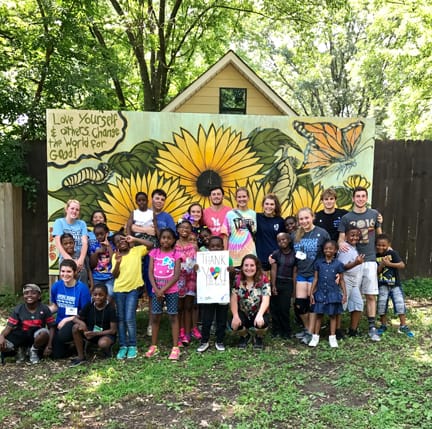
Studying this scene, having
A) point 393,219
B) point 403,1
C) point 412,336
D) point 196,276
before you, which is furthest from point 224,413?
point 403,1

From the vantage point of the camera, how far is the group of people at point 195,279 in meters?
4.78

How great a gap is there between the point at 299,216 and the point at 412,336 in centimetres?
203

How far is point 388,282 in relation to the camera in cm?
545

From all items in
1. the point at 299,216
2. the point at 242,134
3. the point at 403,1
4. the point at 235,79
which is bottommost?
the point at 299,216

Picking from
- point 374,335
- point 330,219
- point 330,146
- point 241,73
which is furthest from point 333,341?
point 241,73

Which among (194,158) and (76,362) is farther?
(194,158)

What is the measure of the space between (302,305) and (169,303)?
1.57 metres

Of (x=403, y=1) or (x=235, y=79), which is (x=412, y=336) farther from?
(x=403, y=1)

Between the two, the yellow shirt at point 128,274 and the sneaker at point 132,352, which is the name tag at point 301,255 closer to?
the yellow shirt at point 128,274

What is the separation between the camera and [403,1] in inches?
485

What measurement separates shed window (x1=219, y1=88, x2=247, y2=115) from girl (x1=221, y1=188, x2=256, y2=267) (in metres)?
6.44

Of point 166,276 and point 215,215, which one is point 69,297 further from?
point 215,215

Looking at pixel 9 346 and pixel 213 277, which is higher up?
pixel 213 277

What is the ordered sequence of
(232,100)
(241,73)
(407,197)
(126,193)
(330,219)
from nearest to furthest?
(330,219), (126,193), (407,197), (241,73), (232,100)
